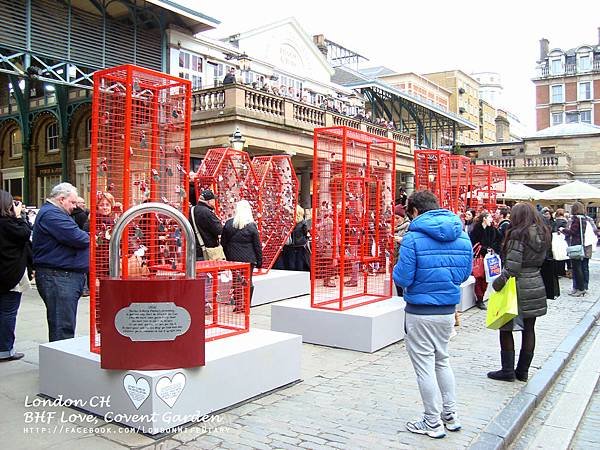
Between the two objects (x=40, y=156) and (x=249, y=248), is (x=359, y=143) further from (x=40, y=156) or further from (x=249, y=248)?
(x=40, y=156)

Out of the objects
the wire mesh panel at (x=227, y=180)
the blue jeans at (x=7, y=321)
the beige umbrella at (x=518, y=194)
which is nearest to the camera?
the blue jeans at (x=7, y=321)

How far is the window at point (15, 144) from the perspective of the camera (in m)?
23.9

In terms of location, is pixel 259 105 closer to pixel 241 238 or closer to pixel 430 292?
pixel 241 238

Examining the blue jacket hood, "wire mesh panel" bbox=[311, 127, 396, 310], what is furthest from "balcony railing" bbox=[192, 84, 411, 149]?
the blue jacket hood

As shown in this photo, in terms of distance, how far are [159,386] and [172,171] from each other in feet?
6.61

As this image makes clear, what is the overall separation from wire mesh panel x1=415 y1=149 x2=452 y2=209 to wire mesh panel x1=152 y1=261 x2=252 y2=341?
4921 mm

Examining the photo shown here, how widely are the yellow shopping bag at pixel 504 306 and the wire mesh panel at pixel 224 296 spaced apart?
245cm

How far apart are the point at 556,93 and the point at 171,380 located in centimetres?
6817

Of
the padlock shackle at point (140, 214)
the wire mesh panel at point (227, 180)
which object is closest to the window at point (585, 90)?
the wire mesh panel at point (227, 180)

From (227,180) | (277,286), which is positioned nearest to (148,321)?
(227,180)

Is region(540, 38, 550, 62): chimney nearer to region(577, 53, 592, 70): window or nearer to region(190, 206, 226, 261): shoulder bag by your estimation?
region(577, 53, 592, 70): window

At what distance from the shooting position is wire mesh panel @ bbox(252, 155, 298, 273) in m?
10.8

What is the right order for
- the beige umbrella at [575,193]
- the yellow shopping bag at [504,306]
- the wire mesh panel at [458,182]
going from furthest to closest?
the beige umbrella at [575,193] < the wire mesh panel at [458,182] < the yellow shopping bag at [504,306]

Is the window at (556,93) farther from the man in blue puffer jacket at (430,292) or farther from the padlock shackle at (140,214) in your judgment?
the padlock shackle at (140,214)
